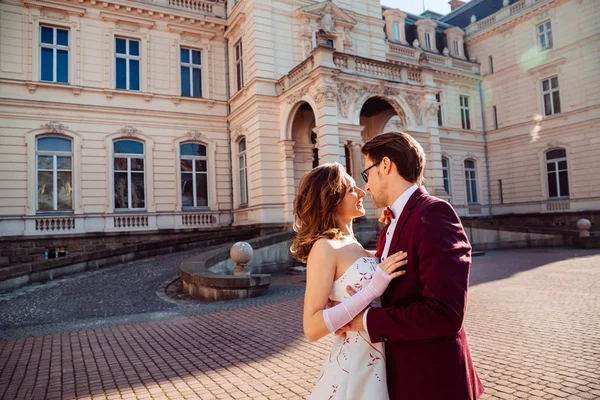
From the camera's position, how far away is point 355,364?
6.55 feet

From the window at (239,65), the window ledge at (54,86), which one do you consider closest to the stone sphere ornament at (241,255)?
the window at (239,65)

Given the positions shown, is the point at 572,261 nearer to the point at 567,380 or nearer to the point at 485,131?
the point at 567,380

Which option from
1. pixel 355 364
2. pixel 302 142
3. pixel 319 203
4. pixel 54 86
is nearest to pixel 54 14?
pixel 54 86

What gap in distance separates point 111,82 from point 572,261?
18561 millimetres

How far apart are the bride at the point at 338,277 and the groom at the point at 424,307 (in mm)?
76

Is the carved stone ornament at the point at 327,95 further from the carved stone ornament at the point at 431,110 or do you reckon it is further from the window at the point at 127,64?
the window at the point at 127,64

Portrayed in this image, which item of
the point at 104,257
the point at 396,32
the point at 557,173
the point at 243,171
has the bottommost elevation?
the point at 104,257

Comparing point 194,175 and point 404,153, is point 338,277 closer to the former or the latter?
point 404,153

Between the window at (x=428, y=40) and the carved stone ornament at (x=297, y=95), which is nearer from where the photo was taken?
the carved stone ornament at (x=297, y=95)

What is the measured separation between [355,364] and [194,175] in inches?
717

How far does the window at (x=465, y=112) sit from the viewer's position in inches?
1118

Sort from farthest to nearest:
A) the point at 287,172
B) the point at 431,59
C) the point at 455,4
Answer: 1. the point at 455,4
2. the point at 431,59
3. the point at 287,172

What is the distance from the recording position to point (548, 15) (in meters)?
24.4

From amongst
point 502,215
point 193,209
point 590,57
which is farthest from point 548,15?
point 193,209
